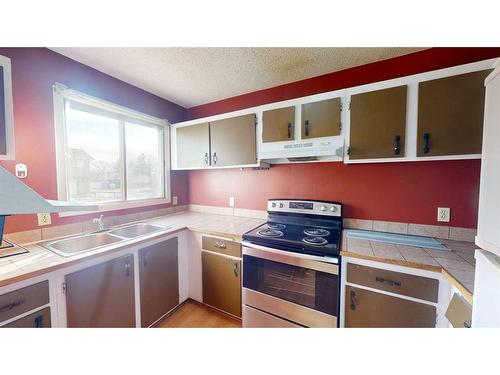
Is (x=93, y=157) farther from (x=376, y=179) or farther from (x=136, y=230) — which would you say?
(x=376, y=179)

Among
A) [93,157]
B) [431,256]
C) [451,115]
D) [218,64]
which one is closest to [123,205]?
[93,157]

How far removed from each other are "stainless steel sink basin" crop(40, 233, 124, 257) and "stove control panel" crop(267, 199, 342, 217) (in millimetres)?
1484

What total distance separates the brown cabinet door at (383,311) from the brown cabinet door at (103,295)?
1.63 metres

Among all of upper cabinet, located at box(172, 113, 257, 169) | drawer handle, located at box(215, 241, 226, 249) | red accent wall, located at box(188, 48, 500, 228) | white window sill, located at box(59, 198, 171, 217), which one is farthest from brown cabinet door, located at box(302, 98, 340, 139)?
white window sill, located at box(59, 198, 171, 217)

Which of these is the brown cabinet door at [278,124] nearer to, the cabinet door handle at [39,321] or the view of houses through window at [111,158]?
the view of houses through window at [111,158]

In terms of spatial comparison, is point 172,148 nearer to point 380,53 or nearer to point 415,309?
point 380,53

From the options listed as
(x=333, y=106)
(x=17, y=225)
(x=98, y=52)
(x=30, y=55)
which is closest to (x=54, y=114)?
(x=30, y=55)

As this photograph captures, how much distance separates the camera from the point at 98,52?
1505 millimetres

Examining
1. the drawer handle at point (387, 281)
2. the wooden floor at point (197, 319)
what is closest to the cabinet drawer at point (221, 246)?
the wooden floor at point (197, 319)

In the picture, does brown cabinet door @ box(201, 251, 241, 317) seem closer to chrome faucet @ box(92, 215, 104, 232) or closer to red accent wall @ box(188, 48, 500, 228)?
red accent wall @ box(188, 48, 500, 228)

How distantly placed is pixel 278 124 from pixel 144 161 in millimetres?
1702

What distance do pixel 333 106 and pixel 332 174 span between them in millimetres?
643

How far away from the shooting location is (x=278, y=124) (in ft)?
5.81

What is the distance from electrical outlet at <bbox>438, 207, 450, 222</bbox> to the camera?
1.46m
